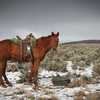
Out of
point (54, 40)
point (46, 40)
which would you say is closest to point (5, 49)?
point (46, 40)

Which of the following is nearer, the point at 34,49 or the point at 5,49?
the point at 5,49

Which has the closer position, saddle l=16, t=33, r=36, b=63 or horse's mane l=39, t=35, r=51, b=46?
saddle l=16, t=33, r=36, b=63

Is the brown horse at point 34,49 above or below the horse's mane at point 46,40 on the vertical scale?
below

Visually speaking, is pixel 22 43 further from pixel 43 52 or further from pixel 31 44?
pixel 43 52

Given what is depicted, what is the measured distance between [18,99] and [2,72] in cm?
185

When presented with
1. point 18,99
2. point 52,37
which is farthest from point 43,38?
point 18,99

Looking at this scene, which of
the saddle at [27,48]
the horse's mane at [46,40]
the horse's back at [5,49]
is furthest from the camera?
the horse's mane at [46,40]

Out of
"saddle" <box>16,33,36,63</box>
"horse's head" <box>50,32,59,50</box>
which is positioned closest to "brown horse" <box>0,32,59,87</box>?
"horse's head" <box>50,32,59,50</box>

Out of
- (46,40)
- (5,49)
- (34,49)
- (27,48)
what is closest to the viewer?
(5,49)

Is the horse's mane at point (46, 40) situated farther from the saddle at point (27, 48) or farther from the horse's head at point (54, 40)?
the saddle at point (27, 48)

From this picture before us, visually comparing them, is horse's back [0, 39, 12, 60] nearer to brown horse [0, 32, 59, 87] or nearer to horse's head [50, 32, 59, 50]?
brown horse [0, 32, 59, 87]

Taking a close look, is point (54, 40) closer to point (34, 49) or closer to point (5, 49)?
point (34, 49)

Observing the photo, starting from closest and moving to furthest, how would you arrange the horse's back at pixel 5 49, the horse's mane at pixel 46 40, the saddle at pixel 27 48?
the horse's back at pixel 5 49 → the saddle at pixel 27 48 → the horse's mane at pixel 46 40

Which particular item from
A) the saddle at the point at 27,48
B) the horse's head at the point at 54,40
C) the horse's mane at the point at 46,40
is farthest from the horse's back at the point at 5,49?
the horse's head at the point at 54,40
